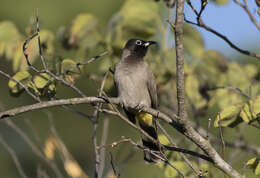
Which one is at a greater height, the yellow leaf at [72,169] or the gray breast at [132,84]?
the gray breast at [132,84]

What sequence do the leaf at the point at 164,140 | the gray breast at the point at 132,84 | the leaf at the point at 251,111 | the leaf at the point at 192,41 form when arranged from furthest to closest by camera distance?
1. the gray breast at the point at 132,84
2. the leaf at the point at 192,41
3. the leaf at the point at 164,140
4. the leaf at the point at 251,111

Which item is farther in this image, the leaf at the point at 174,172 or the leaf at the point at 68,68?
the leaf at the point at 68,68

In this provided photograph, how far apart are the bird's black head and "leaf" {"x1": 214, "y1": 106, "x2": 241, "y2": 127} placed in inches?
87.1

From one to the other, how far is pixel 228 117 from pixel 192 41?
1.61 metres

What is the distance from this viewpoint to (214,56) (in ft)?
15.7

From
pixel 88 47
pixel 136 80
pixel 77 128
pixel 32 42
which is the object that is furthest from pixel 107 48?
pixel 77 128

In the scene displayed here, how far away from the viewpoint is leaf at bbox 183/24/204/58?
4742 millimetres

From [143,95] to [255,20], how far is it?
1958 millimetres

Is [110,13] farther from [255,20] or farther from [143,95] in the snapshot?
[255,20]

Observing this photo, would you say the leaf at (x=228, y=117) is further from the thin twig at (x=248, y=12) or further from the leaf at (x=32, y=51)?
the leaf at (x=32, y=51)

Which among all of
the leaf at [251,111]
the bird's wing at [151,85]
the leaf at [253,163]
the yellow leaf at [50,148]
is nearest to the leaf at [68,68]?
the yellow leaf at [50,148]

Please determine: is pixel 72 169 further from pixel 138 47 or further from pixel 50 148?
pixel 138 47

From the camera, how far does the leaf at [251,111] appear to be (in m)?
3.14

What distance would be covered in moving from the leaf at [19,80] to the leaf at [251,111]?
1779mm
